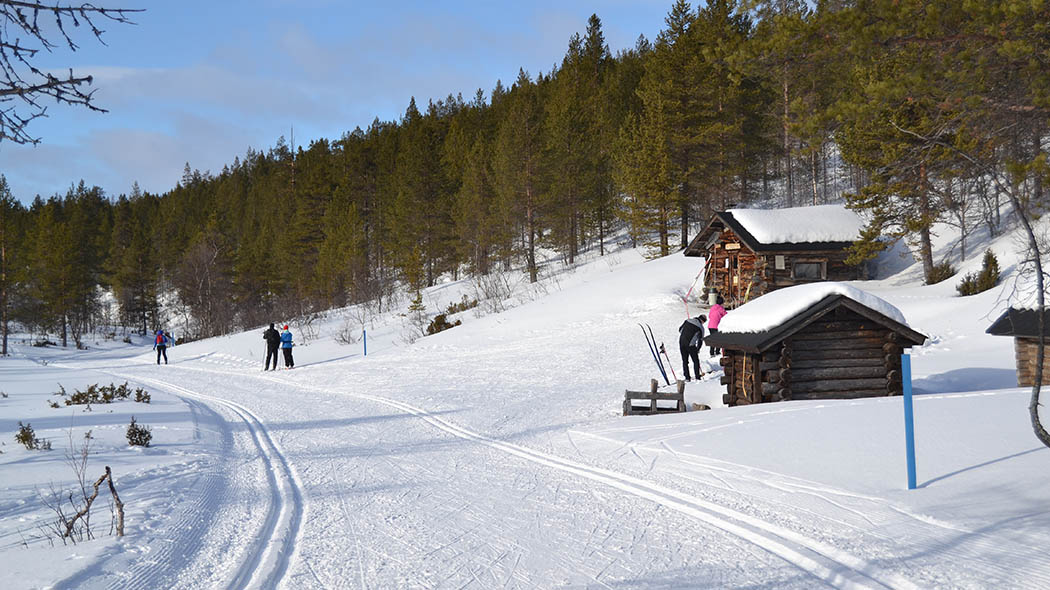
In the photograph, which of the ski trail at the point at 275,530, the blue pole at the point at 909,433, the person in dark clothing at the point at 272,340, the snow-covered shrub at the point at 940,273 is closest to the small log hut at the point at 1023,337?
the blue pole at the point at 909,433

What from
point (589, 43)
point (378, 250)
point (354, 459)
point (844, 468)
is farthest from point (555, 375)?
point (589, 43)

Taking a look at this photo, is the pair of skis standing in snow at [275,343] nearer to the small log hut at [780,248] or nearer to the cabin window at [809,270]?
the small log hut at [780,248]

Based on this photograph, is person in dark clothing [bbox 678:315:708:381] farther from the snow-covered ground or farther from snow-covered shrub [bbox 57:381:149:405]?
snow-covered shrub [bbox 57:381:149:405]

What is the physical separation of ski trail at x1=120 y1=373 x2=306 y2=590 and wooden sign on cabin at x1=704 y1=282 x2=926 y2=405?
8.74m

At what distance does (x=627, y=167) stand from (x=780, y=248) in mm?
15107

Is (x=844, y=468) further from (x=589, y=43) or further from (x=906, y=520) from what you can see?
(x=589, y=43)

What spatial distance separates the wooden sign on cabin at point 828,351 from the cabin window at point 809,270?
1687cm

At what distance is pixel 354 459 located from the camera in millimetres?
9352

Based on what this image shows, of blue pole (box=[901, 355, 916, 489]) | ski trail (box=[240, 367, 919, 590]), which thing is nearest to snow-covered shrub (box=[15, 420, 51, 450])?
ski trail (box=[240, 367, 919, 590])

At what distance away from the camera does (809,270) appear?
97.8 ft

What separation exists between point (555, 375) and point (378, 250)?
46390mm

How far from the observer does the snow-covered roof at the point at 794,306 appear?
41.9 ft

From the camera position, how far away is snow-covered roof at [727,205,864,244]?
2894cm

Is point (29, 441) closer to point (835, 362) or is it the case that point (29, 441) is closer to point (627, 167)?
point (835, 362)
